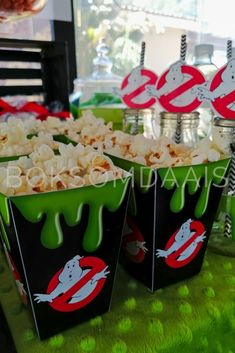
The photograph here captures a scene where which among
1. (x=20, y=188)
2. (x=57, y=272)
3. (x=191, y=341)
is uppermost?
(x=20, y=188)

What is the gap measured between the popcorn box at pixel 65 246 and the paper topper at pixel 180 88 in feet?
1.29

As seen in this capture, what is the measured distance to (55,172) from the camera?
1.35 feet

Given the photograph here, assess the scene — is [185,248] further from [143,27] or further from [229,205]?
[143,27]

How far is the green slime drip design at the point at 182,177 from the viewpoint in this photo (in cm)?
44

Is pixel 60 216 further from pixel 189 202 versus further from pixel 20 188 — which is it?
pixel 189 202

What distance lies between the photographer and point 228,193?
1.93 ft

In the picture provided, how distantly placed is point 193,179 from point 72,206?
0.19 m

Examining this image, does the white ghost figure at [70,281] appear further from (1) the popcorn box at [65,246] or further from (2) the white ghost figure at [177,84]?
(2) the white ghost figure at [177,84]

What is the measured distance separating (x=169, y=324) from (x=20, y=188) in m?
0.27

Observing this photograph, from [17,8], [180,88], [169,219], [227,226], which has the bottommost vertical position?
[227,226]

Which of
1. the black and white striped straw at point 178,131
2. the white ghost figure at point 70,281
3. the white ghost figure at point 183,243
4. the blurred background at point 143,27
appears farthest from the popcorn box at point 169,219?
the blurred background at point 143,27

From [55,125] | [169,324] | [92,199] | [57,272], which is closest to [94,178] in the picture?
[92,199]

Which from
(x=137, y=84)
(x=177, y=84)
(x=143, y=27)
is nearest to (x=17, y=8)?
(x=137, y=84)

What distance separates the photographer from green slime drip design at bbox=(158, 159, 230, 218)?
446mm
